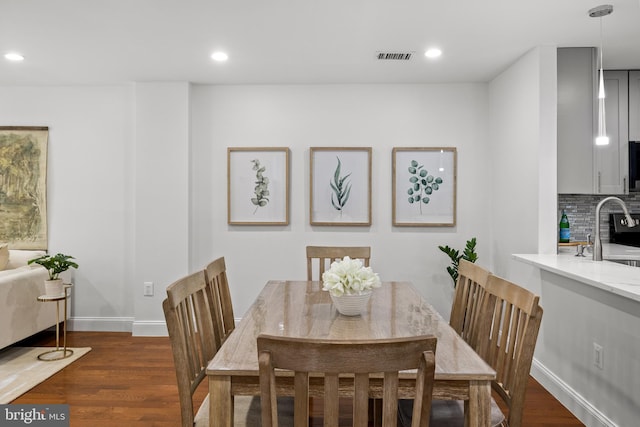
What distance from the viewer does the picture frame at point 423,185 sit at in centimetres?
415

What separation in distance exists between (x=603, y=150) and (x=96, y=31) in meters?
3.90

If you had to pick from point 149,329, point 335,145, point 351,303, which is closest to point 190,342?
point 351,303

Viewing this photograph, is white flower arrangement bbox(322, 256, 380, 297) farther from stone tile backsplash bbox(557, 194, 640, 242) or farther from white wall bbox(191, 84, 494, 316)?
stone tile backsplash bbox(557, 194, 640, 242)

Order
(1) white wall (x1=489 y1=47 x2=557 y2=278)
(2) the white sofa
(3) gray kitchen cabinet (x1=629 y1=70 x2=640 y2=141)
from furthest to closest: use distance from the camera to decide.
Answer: (3) gray kitchen cabinet (x1=629 y1=70 x2=640 y2=141), (2) the white sofa, (1) white wall (x1=489 y1=47 x2=557 y2=278)

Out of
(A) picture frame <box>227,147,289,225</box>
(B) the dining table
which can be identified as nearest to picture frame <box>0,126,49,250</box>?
(A) picture frame <box>227,147,289,225</box>

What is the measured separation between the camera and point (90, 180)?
169 inches

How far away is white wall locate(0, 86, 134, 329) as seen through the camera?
14.1ft

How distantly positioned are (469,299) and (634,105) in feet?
8.91

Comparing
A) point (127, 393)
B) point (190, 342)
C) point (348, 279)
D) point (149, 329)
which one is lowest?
point (127, 393)

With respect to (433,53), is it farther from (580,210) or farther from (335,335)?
(335,335)

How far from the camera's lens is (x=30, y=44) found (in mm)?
3205

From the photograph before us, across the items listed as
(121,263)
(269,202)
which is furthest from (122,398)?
(269,202)

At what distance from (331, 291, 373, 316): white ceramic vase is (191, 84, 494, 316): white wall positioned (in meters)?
2.24

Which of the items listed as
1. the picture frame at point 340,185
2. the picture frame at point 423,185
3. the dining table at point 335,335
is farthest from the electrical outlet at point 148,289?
the picture frame at point 423,185
